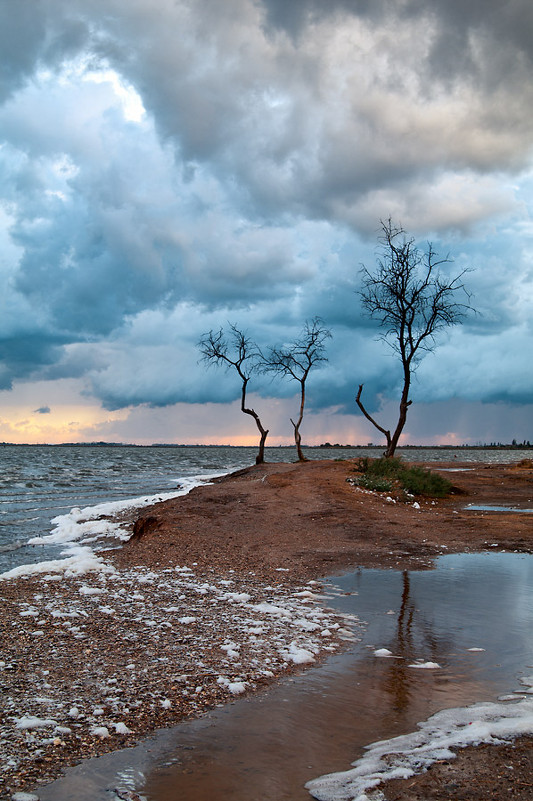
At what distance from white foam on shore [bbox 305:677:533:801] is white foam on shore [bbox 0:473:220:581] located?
6379mm

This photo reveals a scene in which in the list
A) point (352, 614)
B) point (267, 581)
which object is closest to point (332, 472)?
point (267, 581)

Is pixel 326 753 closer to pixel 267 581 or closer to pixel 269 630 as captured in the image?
pixel 269 630

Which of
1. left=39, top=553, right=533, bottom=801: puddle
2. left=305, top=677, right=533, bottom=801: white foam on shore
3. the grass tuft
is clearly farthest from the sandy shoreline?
the grass tuft

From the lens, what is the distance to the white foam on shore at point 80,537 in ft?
29.9

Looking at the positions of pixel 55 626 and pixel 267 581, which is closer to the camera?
pixel 55 626

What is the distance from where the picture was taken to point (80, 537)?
1494cm

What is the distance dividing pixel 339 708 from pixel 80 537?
12.2 m

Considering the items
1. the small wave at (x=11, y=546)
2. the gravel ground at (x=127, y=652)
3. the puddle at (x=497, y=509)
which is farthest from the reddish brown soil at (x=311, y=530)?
the small wave at (x=11, y=546)

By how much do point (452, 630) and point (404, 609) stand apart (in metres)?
0.87

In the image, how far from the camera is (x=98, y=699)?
4.23m

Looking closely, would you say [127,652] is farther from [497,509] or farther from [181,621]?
[497,509]

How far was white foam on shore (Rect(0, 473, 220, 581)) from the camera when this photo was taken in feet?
29.9

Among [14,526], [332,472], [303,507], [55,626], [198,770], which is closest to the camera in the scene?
[198,770]

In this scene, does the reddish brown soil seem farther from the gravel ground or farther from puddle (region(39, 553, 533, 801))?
puddle (region(39, 553, 533, 801))
